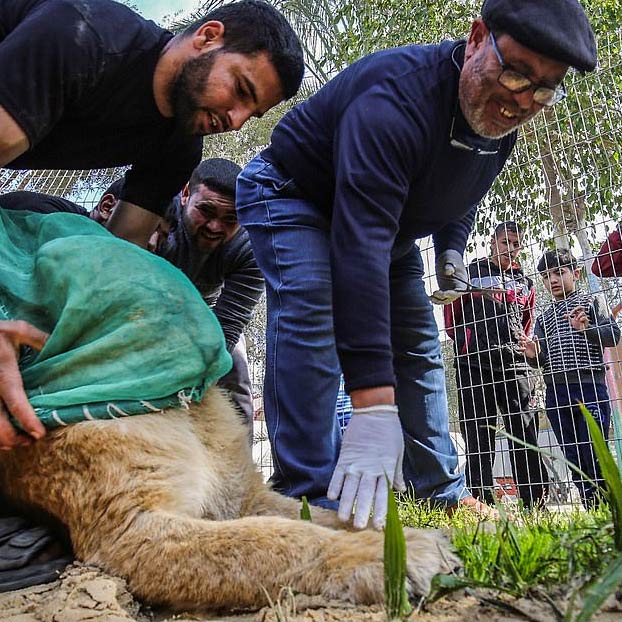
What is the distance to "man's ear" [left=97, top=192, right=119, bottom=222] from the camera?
11.4ft

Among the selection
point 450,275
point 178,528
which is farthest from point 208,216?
point 178,528

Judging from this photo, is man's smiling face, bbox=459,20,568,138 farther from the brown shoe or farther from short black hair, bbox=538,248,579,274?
short black hair, bbox=538,248,579,274

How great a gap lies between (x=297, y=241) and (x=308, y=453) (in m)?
0.79

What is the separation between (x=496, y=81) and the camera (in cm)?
223

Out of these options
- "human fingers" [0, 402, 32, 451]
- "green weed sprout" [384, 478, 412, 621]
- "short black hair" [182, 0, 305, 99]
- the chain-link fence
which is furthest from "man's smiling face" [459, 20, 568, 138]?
the chain-link fence

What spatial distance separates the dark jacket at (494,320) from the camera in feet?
14.9

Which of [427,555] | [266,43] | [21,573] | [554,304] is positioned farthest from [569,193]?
[21,573]

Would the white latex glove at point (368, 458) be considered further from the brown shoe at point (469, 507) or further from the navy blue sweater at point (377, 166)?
the brown shoe at point (469, 507)

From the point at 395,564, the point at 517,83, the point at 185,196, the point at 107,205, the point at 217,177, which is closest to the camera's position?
the point at 395,564

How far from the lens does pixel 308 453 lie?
2.36m

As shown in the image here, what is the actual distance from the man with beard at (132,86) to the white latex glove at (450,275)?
48.3 inches

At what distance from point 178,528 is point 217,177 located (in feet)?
8.17

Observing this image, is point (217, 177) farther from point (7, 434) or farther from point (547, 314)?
point (547, 314)

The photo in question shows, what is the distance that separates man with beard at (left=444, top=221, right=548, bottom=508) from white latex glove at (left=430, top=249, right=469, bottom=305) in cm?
106
